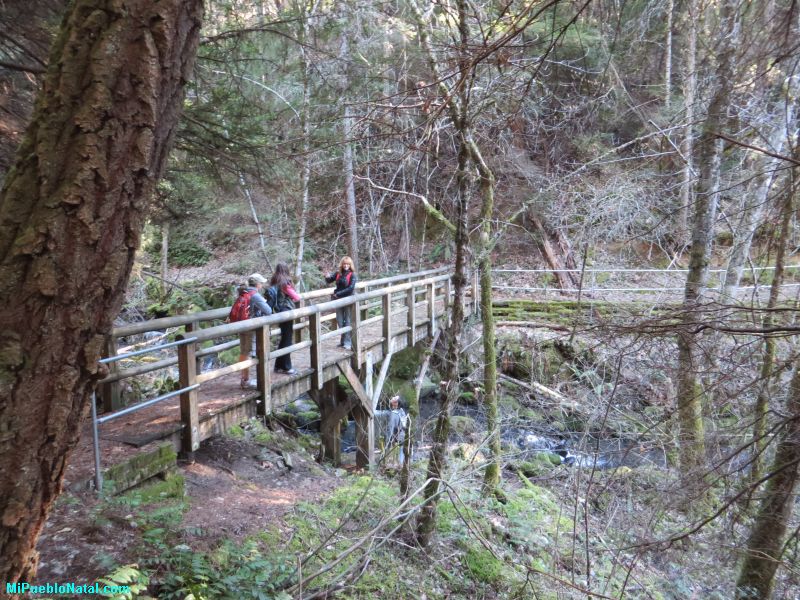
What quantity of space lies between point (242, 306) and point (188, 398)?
1.39 m

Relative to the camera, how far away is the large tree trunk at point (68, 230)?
125 cm

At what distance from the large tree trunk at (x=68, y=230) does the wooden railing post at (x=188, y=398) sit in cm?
330

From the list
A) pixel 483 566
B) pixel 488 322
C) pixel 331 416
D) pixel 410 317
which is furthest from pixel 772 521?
pixel 410 317

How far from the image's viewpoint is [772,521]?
399cm

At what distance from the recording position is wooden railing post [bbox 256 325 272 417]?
5.43m

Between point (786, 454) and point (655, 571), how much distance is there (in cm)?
385

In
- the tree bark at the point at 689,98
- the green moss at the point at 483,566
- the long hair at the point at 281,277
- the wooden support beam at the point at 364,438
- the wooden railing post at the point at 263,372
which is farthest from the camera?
the wooden support beam at the point at 364,438

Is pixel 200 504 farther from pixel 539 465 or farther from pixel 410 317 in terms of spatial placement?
pixel 539 465

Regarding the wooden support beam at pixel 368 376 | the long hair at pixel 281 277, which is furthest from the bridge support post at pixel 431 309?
the long hair at pixel 281 277

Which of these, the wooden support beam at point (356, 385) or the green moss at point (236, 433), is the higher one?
the wooden support beam at point (356, 385)

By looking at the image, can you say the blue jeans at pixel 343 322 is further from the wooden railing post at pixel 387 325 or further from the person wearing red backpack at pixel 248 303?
the person wearing red backpack at pixel 248 303

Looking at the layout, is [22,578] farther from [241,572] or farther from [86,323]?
[241,572]

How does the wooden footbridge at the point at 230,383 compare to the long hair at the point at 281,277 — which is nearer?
the wooden footbridge at the point at 230,383

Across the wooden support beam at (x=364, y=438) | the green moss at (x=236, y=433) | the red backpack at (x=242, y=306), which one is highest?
the red backpack at (x=242, y=306)
